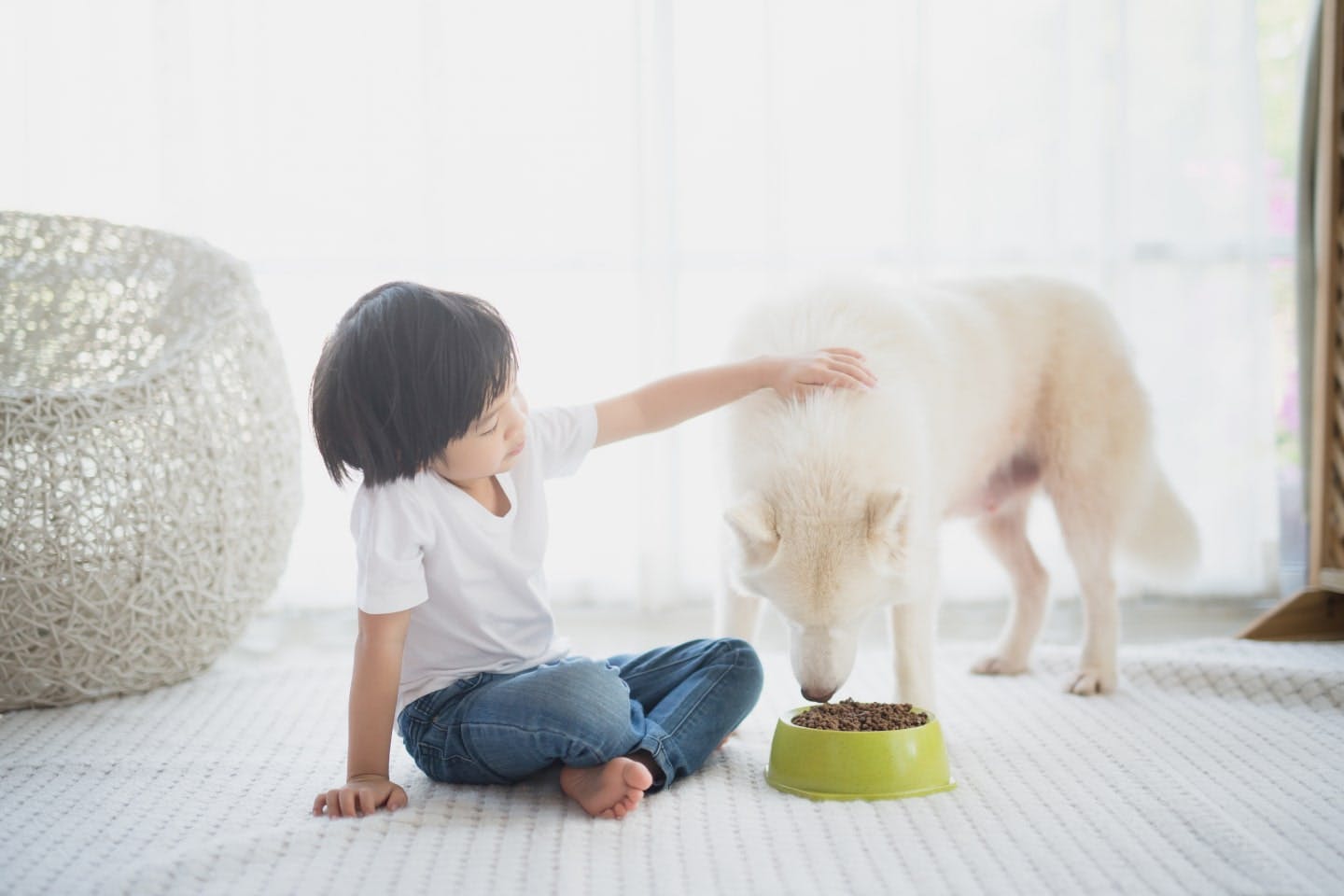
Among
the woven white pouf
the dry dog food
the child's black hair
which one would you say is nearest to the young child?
the child's black hair

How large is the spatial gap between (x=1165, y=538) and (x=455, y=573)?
61.5 inches

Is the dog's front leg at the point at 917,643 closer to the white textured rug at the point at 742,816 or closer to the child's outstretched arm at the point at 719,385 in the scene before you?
the white textured rug at the point at 742,816

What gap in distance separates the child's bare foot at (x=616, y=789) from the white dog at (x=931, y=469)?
0.30 m

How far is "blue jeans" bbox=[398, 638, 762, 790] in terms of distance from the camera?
138 centimetres

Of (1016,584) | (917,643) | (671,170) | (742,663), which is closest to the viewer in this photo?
(742,663)

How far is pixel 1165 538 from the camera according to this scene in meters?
2.34

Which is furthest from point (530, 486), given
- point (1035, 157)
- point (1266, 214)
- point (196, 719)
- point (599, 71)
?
point (1266, 214)

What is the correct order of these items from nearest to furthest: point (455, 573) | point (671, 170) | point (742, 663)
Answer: point (455, 573), point (742, 663), point (671, 170)

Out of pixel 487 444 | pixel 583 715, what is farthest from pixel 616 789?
pixel 487 444

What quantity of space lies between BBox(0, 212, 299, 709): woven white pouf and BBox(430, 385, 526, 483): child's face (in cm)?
86

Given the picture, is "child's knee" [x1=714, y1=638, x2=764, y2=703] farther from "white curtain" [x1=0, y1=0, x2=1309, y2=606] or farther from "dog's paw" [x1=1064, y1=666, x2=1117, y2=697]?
"white curtain" [x1=0, y1=0, x2=1309, y2=606]

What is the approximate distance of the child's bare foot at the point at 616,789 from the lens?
1355mm

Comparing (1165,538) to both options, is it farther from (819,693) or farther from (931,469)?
(819,693)

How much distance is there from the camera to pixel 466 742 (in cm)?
144
